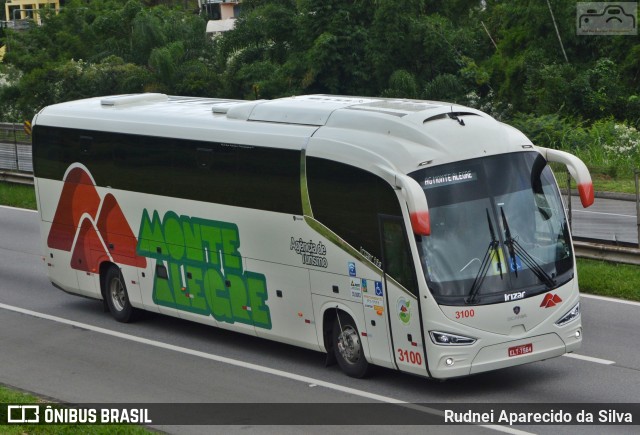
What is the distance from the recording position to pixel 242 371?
15195 mm

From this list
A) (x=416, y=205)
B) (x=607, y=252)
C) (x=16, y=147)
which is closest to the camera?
(x=416, y=205)

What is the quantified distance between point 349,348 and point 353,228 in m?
1.57

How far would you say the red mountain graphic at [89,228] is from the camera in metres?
18.1

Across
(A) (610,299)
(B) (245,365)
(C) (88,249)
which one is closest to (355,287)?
(B) (245,365)

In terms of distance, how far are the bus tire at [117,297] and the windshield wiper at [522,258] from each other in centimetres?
739

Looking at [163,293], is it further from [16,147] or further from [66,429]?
[16,147]

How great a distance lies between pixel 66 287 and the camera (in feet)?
64.7

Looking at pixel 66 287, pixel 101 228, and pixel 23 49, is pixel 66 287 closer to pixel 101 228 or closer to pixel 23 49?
pixel 101 228

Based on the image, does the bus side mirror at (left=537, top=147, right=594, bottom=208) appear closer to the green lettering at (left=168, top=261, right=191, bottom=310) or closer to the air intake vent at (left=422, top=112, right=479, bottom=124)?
the air intake vent at (left=422, top=112, right=479, bottom=124)

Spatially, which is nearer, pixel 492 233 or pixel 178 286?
pixel 492 233

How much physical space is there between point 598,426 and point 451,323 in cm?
195

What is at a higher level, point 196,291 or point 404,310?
point 404,310

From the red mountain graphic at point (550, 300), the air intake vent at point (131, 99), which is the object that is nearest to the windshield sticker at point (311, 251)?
the red mountain graphic at point (550, 300)

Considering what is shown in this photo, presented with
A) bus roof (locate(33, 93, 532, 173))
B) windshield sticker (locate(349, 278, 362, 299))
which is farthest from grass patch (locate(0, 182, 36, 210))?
windshield sticker (locate(349, 278, 362, 299))
